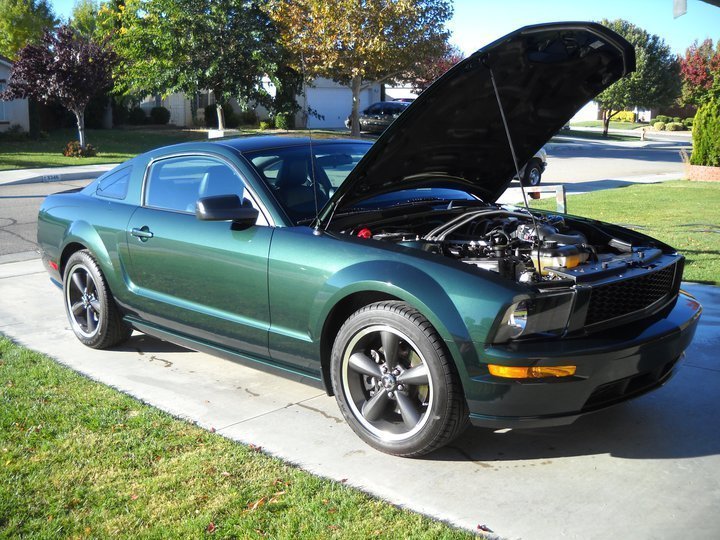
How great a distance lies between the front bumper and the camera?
137 inches

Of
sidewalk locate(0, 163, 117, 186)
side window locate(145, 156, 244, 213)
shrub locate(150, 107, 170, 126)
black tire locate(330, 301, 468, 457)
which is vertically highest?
shrub locate(150, 107, 170, 126)

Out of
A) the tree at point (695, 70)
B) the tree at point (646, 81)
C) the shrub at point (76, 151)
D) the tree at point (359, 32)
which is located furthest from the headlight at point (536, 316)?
the tree at point (695, 70)

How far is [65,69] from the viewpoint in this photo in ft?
76.8

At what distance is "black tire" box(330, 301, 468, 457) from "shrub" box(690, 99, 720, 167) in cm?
1678

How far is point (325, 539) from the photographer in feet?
10.3

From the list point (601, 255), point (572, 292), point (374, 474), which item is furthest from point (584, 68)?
point (374, 474)

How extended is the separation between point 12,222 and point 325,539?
1069cm

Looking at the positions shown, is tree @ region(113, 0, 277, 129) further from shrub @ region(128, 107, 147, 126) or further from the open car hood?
the open car hood

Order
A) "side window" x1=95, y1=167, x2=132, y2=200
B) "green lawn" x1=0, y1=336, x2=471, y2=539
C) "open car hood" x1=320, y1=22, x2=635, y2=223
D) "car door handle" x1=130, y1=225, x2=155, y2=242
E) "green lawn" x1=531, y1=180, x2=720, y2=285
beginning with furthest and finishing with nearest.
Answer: "green lawn" x1=531, y1=180, x2=720, y2=285 → "side window" x1=95, y1=167, x2=132, y2=200 → "car door handle" x1=130, y1=225, x2=155, y2=242 → "open car hood" x1=320, y1=22, x2=635, y2=223 → "green lawn" x1=0, y1=336, x2=471, y2=539

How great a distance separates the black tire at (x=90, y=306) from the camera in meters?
5.55

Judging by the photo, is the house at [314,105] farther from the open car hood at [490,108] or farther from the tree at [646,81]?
the open car hood at [490,108]

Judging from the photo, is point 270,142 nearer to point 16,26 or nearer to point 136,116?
point 136,116

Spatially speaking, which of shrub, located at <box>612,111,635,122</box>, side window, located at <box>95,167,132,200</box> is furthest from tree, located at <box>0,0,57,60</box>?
shrub, located at <box>612,111,635,122</box>

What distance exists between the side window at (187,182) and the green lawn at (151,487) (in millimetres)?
1362
